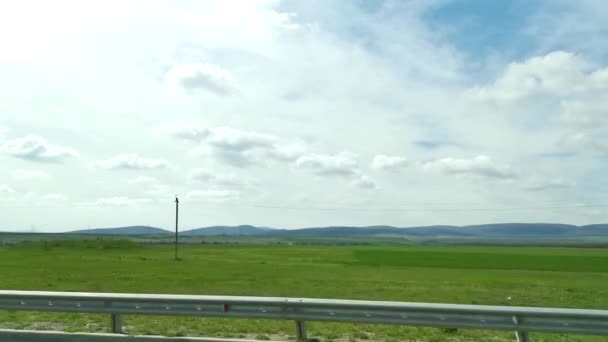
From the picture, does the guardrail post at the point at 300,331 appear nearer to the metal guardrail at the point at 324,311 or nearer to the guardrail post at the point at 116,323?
the metal guardrail at the point at 324,311

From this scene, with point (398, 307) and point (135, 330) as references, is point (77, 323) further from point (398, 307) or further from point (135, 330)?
point (398, 307)

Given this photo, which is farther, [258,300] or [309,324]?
[309,324]

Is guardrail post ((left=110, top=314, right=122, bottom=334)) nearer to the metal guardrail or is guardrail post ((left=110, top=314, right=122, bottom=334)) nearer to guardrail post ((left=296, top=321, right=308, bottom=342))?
the metal guardrail

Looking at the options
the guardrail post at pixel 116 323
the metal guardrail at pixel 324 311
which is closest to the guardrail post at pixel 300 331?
the metal guardrail at pixel 324 311

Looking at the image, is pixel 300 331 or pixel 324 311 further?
pixel 300 331

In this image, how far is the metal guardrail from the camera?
771 centimetres

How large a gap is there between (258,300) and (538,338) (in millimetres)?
4980

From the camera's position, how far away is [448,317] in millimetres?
8109

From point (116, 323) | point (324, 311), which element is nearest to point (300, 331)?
point (324, 311)

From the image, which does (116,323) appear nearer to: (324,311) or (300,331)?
(300,331)

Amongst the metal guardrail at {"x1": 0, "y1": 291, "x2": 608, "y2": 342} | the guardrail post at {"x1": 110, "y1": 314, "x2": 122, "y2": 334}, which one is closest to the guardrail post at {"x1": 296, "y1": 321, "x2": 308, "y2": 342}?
the metal guardrail at {"x1": 0, "y1": 291, "x2": 608, "y2": 342}

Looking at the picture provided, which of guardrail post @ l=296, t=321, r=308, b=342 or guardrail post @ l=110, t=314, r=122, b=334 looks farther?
guardrail post @ l=110, t=314, r=122, b=334

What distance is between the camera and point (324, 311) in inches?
339

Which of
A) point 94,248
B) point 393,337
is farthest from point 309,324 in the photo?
point 94,248
